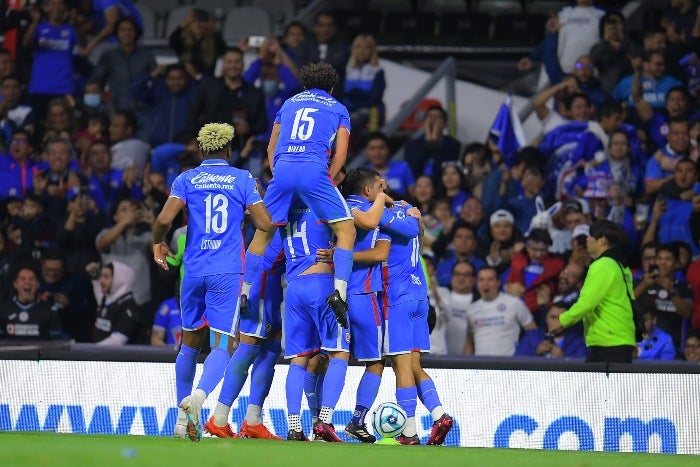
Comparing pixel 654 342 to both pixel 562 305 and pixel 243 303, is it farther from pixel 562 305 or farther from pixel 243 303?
pixel 243 303

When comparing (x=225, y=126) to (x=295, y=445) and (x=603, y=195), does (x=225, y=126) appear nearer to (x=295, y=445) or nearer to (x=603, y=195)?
(x=295, y=445)

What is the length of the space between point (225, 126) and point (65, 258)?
6.08 metres

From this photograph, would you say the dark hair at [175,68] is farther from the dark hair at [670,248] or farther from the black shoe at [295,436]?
the black shoe at [295,436]

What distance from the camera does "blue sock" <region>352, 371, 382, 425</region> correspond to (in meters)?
10.5

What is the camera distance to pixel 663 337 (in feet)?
46.1

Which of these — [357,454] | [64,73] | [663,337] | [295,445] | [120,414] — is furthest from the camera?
[64,73]

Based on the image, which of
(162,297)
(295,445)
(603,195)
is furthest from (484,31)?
(295,445)

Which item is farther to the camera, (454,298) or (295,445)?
(454,298)

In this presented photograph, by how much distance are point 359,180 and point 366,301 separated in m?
0.97

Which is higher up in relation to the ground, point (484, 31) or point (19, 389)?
point (484, 31)

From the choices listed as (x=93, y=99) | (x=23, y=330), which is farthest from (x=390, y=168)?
(x=23, y=330)

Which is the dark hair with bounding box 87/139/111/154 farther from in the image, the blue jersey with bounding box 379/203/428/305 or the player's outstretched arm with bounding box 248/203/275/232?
the player's outstretched arm with bounding box 248/203/275/232

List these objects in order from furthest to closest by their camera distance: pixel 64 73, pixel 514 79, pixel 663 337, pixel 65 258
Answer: pixel 514 79 → pixel 64 73 → pixel 65 258 → pixel 663 337

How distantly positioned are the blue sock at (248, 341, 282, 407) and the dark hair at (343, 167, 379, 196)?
53.9 inches
